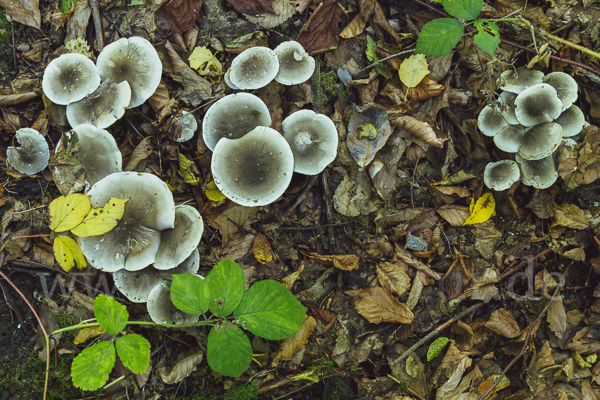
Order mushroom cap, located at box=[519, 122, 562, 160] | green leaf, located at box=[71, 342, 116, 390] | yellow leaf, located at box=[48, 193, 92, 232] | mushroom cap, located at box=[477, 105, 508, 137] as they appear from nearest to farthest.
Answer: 1. green leaf, located at box=[71, 342, 116, 390]
2. yellow leaf, located at box=[48, 193, 92, 232]
3. mushroom cap, located at box=[519, 122, 562, 160]
4. mushroom cap, located at box=[477, 105, 508, 137]

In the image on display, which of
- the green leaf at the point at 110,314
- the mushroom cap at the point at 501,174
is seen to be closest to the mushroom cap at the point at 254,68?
the green leaf at the point at 110,314

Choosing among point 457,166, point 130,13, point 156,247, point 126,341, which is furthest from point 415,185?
point 130,13

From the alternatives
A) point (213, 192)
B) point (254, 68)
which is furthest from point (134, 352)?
point (254, 68)

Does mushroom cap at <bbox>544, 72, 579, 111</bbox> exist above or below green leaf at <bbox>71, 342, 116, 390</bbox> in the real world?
above

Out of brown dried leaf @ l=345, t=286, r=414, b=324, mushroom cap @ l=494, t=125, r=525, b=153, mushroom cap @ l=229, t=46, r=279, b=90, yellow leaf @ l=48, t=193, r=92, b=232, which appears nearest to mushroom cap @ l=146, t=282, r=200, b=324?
yellow leaf @ l=48, t=193, r=92, b=232

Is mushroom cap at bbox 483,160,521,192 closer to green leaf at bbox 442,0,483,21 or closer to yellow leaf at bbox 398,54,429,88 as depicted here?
yellow leaf at bbox 398,54,429,88

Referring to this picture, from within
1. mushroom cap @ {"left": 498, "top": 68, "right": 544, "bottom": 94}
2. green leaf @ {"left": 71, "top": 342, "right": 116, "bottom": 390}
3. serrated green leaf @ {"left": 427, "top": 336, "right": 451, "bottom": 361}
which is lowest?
serrated green leaf @ {"left": 427, "top": 336, "right": 451, "bottom": 361}

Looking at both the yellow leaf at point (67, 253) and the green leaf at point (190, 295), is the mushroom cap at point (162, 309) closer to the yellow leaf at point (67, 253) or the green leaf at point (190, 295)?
the green leaf at point (190, 295)
